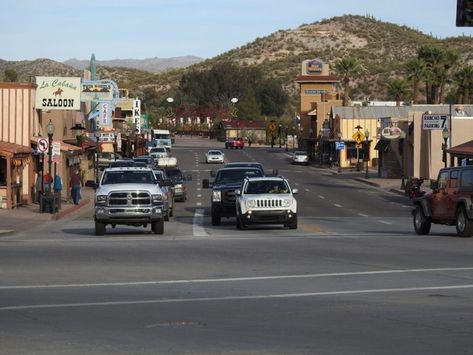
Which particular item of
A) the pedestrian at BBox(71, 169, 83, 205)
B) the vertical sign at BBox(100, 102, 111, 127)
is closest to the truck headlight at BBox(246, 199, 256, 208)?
the pedestrian at BBox(71, 169, 83, 205)

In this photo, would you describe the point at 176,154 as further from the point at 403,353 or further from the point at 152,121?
the point at 403,353

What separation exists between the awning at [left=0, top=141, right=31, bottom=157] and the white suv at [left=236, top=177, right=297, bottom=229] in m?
15.3

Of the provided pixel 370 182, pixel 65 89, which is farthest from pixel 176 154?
pixel 65 89

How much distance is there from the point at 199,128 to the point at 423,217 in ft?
548

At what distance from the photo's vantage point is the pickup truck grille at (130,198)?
3002 centimetres

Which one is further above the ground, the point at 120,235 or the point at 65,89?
the point at 65,89

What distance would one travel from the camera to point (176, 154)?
Answer: 123 metres

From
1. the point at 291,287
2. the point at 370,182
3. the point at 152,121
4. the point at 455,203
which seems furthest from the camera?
the point at 152,121

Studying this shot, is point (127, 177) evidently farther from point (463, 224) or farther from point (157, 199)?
point (463, 224)

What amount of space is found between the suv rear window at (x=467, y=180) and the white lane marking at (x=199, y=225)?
7664mm

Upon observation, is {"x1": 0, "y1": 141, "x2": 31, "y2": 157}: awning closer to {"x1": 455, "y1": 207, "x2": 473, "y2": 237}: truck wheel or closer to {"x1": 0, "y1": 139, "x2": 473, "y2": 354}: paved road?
{"x1": 0, "y1": 139, "x2": 473, "y2": 354}: paved road

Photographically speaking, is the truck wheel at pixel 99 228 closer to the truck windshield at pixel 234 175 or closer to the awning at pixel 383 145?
the truck windshield at pixel 234 175

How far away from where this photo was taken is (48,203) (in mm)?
43781

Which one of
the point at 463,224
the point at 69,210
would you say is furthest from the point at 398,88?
the point at 463,224
